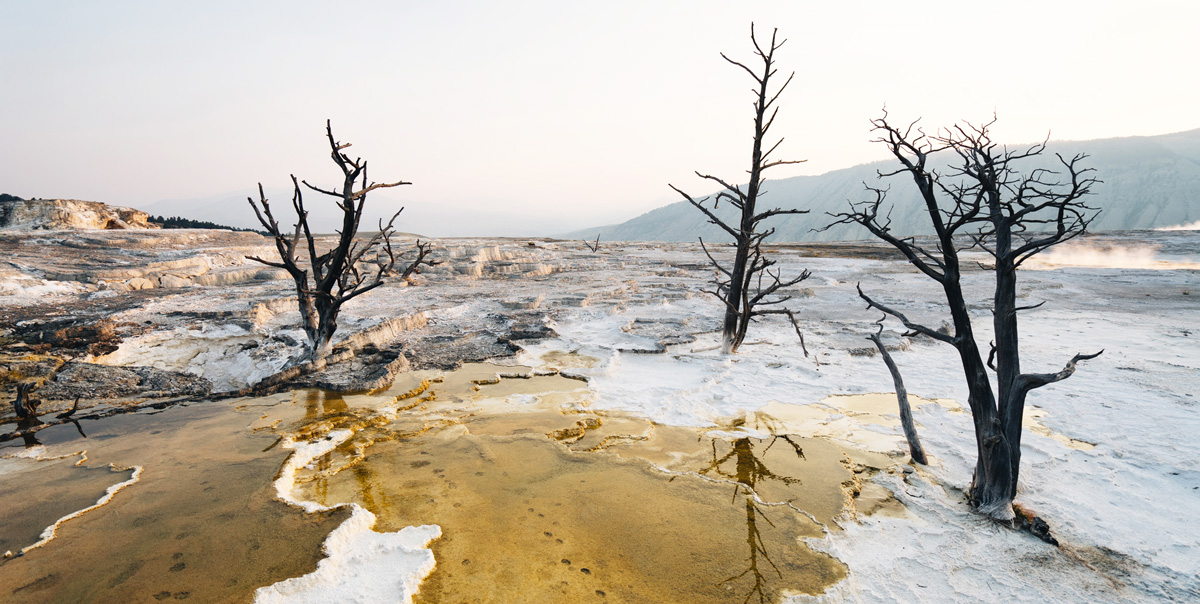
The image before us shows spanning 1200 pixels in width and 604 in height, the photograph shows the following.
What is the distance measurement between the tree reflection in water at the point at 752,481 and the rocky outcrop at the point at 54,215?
22312 millimetres

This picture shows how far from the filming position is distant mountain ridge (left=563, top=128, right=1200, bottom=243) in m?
90.7

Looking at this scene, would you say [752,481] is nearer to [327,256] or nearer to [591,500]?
[591,500]

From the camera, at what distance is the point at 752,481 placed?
4285 millimetres

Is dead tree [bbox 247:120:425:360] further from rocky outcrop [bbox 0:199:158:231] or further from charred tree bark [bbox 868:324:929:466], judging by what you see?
rocky outcrop [bbox 0:199:158:231]

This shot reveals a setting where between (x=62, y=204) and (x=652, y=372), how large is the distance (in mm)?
21863

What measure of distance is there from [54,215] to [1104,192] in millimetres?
139349

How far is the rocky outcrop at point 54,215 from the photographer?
17.1 meters

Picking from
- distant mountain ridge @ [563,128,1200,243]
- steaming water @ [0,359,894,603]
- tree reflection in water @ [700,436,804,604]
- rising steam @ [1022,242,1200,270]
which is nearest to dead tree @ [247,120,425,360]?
steaming water @ [0,359,894,603]

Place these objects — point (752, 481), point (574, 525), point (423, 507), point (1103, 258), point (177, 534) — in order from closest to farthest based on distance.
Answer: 1. point (177, 534)
2. point (574, 525)
3. point (423, 507)
4. point (752, 481)
5. point (1103, 258)

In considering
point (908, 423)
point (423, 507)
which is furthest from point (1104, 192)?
point (423, 507)

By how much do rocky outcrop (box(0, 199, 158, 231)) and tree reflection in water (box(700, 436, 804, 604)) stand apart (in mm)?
22312

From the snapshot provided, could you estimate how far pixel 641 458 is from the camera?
4.68 m

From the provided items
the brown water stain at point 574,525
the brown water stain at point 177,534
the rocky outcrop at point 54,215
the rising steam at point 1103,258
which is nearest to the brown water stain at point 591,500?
the brown water stain at point 574,525

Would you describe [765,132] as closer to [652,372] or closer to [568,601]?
[652,372]
